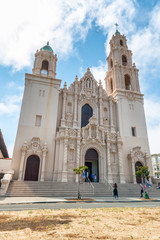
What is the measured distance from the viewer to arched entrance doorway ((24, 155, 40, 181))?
20.4 m

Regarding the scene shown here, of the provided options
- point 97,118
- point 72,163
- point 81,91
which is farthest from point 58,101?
point 72,163

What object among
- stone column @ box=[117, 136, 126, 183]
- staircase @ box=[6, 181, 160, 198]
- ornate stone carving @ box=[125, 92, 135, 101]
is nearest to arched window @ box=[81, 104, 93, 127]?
stone column @ box=[117, 136, 126, 183]

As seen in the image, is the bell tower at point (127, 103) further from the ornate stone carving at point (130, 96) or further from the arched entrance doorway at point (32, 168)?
the arched entrance doorway at point (32, 168)

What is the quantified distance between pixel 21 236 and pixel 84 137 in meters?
19.7

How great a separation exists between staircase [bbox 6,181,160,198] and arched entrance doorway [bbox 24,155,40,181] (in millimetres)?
2900

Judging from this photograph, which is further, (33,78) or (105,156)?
(33,78)

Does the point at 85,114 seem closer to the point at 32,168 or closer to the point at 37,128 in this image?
the point at 37,128

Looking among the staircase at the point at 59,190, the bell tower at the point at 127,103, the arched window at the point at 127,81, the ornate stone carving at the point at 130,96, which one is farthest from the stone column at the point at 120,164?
the arched window at the point at 127,81

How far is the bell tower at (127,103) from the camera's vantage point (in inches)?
987

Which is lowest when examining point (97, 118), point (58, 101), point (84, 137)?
point (84, 137)

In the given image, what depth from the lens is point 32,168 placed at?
823 inches

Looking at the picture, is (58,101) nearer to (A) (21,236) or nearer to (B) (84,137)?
(B) (84,137)

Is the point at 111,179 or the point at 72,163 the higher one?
the point at 72,163

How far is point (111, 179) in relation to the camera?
21.6 meters
